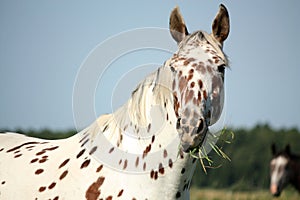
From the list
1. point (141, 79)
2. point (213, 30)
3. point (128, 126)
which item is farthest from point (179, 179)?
point (213, 30)

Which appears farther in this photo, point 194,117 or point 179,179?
point 179,179

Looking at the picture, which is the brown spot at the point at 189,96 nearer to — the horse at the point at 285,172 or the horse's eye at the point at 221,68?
the horse's eye at the point at 221,68

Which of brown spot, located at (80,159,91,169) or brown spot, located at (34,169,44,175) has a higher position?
brown spot, located at (80,159,91,169)

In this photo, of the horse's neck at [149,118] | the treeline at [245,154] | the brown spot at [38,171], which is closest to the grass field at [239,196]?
the brown spot at [38,171]

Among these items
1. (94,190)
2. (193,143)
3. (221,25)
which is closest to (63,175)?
(94,190)

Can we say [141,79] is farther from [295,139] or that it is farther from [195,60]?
[295,139]

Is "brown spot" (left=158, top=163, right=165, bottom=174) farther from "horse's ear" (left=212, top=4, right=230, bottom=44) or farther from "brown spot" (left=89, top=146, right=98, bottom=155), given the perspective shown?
"horse's ear" (left=212, top=4, right=230, bottom=44)

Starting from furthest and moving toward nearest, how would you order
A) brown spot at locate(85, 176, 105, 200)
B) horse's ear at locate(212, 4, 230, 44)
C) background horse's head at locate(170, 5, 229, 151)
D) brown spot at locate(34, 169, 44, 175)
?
brown spot at locate(34, 169, 44, 175), horse's ear at locate(212, 4, 230, 44), brown spot at locate(85, 176, 105, 200), background horse's head at locate(170, 5, 229, 151)

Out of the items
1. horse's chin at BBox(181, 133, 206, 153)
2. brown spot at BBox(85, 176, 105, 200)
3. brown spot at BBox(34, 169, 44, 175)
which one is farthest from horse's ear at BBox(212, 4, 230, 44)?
brown spot at BBox(34, 169, 44, 175)

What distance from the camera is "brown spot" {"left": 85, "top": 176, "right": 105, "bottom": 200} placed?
349 centimetres

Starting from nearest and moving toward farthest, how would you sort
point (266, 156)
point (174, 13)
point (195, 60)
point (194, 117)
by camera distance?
point (194, 117), point (195, 60), point (174, 13), point (266, 156)

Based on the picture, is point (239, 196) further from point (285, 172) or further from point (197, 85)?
point (197, 85)

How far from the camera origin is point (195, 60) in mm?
3244

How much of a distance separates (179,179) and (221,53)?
908 mm
